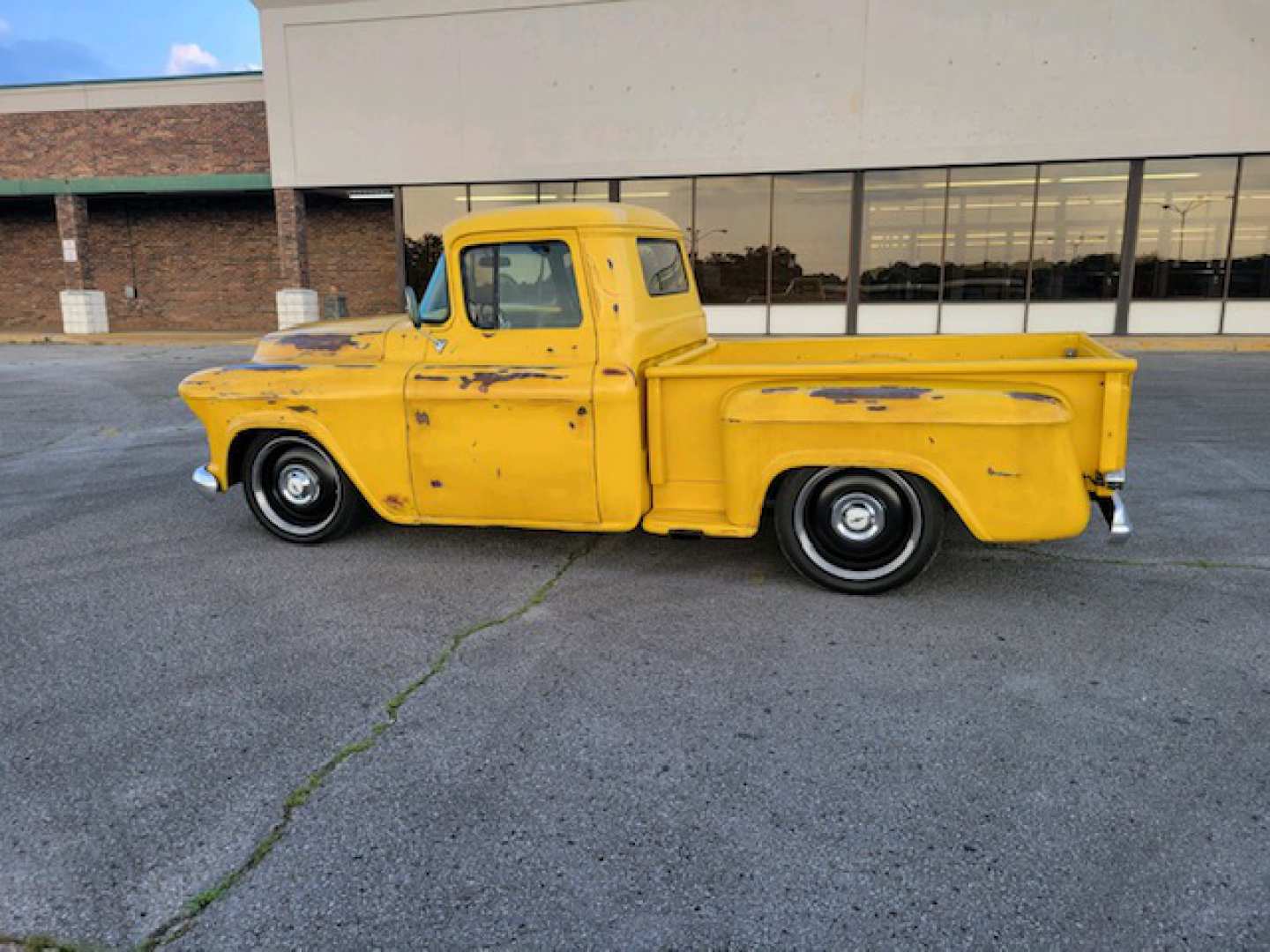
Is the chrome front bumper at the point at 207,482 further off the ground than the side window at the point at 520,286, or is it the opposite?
the side window at the point at 520,286

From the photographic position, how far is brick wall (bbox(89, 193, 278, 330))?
26.5 m

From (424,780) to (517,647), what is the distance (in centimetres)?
116

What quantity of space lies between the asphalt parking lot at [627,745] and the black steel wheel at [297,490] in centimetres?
21

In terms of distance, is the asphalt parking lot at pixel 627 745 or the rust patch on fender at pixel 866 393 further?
the rust patch on fender at pixel 866 393

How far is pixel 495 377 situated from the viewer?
17.3 feet

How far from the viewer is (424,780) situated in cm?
330

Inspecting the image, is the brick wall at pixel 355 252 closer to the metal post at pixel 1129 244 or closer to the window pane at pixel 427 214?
the window pane at pixel 427 214

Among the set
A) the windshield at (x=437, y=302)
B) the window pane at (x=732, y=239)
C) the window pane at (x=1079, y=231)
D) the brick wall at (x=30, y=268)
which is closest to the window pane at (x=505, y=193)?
the window pane at (x=732, y=239)

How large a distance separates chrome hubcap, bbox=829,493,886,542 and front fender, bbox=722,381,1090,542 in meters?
0.29

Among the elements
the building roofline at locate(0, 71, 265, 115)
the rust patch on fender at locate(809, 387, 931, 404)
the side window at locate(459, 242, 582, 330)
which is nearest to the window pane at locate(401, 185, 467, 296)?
the building roofline at locate(0, 71, 265, 115)

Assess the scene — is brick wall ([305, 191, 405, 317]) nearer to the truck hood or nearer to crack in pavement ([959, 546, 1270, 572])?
the truck hood

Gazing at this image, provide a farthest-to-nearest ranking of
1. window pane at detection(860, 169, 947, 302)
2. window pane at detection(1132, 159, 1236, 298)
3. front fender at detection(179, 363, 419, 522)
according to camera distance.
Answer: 1. window pane at detection(860, 169, 947, 302)
2. window pane at detection(1132, 159, 1236, 298)
3. front fender at detection(179, 363, 419, 522)

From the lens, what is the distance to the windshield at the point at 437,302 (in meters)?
5.54

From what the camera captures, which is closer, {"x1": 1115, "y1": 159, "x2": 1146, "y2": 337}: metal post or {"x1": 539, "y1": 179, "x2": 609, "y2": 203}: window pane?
{"x1": 1115, "y1": 159, "x2": 1146, "y2": 337}: metal post
